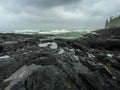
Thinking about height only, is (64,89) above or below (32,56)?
below

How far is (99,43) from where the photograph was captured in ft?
43.1

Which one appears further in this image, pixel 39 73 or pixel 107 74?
pixel 107 74

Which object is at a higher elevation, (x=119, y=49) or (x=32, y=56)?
(x=32, y=56)

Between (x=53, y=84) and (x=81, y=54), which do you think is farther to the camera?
(x=81, y=54)

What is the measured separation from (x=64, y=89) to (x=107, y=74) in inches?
79.3

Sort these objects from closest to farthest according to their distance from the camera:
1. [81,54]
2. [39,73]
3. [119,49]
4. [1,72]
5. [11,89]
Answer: [11,89] → [39,73] → [1,72] → [81,54] → [119,49]

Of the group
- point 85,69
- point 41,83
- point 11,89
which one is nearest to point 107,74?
point 85,69

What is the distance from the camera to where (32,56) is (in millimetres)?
7266

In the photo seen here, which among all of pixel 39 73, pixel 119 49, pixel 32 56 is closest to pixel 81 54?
pixel 32 56

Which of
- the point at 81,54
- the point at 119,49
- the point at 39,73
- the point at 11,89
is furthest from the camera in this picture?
the point at 119,49

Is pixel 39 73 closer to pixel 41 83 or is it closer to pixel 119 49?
pixel 41 83

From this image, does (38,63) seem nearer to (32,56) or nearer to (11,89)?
(32,56)

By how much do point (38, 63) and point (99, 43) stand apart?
7.51m

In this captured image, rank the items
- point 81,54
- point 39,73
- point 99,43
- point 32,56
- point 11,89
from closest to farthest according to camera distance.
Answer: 1. point 11,89
2. point 39,73
3. point 32,56
4. point 81,54
5. point 99,43
